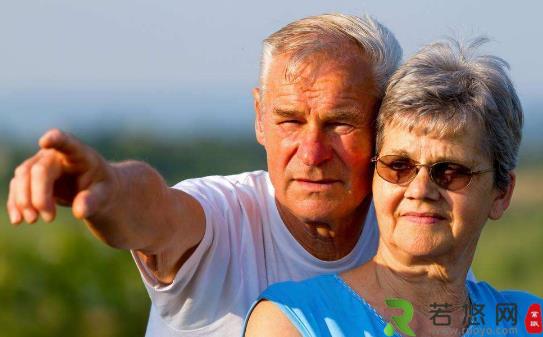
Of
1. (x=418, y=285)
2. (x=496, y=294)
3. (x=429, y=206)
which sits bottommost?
(x=496, y=294)

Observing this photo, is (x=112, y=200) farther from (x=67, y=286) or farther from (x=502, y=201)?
(x=67, y=286)

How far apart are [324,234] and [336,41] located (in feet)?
1.93

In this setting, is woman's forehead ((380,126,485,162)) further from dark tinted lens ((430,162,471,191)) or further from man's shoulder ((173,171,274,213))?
man's shoulder ((173,171,274,213))

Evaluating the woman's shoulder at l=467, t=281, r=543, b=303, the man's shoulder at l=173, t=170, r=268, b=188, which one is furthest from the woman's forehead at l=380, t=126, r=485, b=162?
the man's shoulder at l=173, t=170, r=268, b=188

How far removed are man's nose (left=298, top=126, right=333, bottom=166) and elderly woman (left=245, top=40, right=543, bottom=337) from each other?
0.67 feet

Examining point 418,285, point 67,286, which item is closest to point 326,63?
point 418,285

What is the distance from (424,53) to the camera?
316 cm

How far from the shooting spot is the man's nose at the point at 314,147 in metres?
3.30

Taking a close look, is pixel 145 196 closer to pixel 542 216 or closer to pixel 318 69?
pixel 318 69

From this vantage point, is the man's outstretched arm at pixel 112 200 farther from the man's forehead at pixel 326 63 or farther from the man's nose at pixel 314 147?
the man's forehead at pixel 326 63

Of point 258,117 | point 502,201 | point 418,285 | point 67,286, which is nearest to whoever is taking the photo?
point 418,285

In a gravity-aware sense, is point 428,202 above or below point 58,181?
below

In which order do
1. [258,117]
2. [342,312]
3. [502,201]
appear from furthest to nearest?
[258,117] < [502,201] < [342,312]

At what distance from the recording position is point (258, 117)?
3.68 m
